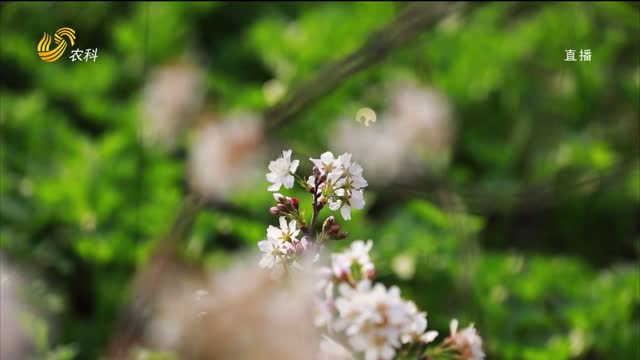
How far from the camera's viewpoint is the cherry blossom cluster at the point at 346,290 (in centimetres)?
42

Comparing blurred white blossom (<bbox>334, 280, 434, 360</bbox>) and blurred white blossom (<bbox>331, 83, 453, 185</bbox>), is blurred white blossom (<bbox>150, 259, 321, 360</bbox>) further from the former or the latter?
blurred white blossom (<bbox>331, 83, 453, 185</bbox>)

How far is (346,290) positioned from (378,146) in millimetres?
899

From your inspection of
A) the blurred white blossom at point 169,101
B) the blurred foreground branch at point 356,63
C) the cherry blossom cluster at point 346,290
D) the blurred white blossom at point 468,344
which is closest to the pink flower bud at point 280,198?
the cherry blossom cluster at point 346,290

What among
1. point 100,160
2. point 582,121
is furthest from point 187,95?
point 582,121

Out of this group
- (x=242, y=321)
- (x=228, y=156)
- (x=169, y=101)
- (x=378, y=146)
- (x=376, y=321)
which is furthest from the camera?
(x=169, y=101)

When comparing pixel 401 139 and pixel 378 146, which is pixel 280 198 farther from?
pixel 401 139

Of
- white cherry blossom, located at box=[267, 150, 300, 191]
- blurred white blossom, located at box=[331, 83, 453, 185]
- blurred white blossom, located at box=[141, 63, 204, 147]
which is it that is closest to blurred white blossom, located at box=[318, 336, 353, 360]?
white cherry blossom, located at box=[267, 150, 300, 191]

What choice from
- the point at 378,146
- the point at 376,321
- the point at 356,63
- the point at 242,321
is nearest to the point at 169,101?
the point at 378,146

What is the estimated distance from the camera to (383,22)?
6.10 feet

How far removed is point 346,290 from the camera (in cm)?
46

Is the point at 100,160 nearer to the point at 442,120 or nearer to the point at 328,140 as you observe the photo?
the point at 328,140

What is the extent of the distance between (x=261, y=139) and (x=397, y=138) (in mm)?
670

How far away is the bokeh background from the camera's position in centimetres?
148

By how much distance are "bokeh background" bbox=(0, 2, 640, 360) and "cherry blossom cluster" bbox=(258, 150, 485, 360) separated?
0.78m
